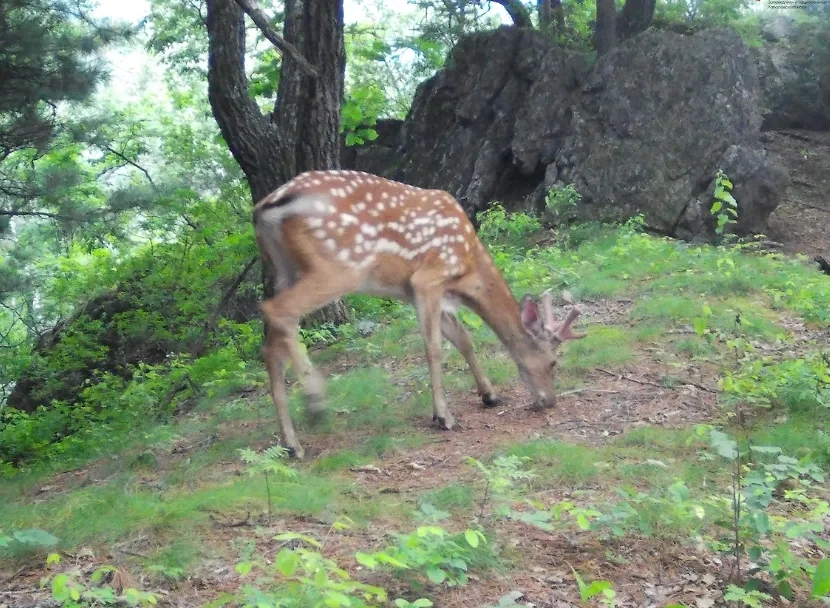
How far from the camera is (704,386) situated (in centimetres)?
671

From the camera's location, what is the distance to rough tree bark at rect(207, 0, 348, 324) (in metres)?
8.73

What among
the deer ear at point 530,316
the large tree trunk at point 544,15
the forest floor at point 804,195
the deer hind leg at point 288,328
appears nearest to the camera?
the deer hind leg at point 288,328

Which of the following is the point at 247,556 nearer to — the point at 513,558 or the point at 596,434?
the point at 513,558

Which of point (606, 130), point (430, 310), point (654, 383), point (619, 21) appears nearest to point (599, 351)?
point (654, 383)

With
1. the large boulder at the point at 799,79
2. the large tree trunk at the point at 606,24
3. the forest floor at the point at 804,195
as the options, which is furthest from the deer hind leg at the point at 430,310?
the large boulder at the point at 799,79

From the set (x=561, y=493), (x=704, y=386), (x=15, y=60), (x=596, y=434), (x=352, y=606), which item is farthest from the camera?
(x=15, y=60)

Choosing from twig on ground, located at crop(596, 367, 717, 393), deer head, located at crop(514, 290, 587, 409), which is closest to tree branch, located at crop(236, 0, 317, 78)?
deer head, located at crop(514, 290, 587, 409)

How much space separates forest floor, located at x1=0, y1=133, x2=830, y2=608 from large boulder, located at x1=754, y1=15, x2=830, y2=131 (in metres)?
10.0

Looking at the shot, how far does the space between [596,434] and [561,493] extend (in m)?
1.31

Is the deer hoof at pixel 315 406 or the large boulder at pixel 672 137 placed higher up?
the large boulder at pixel 672 137

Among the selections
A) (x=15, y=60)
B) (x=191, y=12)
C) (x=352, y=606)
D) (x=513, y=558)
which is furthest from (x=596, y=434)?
(x=191, y=12)

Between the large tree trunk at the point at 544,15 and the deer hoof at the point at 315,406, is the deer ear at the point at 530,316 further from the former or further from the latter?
the large tree trunk at the point at 544,15

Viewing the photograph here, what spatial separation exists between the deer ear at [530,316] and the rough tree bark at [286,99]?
8.87 feet

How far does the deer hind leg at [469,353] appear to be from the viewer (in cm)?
Answer: 705
